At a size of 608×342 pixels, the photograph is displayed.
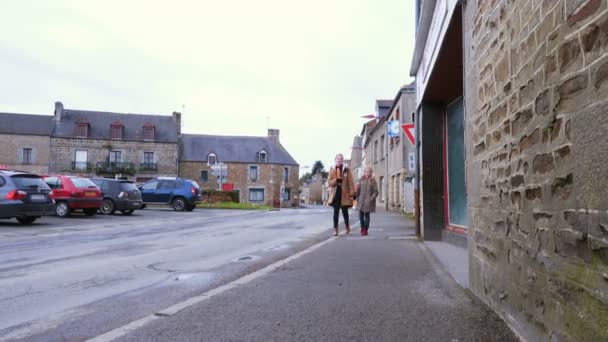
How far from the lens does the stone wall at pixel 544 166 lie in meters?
2.20

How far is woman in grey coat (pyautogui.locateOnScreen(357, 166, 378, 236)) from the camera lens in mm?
11039

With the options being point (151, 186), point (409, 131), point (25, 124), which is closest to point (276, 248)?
point (409, 131)

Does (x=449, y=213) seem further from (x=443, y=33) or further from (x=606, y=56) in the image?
(x=606, y=56)

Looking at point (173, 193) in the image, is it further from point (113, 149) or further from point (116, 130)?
point (116, 130)

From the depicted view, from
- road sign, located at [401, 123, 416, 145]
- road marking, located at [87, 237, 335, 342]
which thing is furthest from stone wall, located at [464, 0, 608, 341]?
road sign, located at [401, 123, 416, 145]

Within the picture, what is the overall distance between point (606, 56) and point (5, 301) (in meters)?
5.04

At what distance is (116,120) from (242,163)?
49.9 feet

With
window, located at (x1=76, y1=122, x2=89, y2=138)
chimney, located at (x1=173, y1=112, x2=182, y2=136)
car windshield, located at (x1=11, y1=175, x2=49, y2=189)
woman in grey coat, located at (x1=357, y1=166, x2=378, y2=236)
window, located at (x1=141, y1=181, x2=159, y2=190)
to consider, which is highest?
chimney, located at (x1=173, y1=112, x2=182, y2=136)

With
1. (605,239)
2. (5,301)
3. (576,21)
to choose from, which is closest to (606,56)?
(576,21)

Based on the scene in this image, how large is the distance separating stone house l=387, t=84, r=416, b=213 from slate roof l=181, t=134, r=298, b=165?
33.9 metres

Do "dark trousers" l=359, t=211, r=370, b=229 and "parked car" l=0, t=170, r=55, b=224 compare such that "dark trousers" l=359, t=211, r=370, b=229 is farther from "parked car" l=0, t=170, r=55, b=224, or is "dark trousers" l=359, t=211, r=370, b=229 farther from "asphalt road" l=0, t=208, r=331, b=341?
"parked car" l=0, t=170, r=55, b=224

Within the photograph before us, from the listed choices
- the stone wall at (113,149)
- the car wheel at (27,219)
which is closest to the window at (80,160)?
the stone wall at (113,149)

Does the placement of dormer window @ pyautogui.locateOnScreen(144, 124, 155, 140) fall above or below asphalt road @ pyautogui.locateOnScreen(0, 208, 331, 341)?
above

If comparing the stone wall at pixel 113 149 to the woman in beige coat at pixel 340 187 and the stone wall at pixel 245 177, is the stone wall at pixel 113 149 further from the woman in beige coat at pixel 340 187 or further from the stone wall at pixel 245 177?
the woman in beige coat at pixel 340 187
